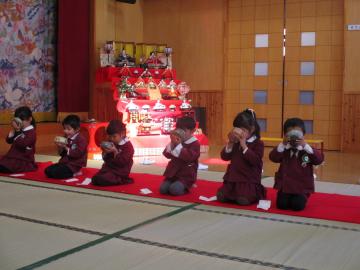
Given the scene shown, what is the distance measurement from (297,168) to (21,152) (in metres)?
3.37

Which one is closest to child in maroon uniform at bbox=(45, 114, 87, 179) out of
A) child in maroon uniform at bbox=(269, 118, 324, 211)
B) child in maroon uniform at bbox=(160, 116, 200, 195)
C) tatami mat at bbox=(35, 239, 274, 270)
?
child in maroon uniform at bbox=(160, 116, 200, 195)

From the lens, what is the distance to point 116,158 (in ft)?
16.4

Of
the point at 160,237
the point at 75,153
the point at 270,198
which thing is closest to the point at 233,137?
the point at 270,198

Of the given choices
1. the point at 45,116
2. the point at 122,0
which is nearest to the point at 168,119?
the point at 45,116

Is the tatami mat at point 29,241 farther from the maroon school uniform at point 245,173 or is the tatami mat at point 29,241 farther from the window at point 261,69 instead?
the window at point 261,69

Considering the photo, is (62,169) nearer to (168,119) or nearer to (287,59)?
(168,119)

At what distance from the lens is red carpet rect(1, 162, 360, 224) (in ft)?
12.1

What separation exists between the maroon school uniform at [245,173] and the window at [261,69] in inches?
233

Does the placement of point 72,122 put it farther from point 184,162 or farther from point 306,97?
point 306,97

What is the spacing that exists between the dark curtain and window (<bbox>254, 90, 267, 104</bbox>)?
3.51 m

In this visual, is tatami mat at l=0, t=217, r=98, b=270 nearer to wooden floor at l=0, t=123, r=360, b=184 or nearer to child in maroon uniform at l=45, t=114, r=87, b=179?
child in maroon uniform at l=45, t=114, r=87, b=179

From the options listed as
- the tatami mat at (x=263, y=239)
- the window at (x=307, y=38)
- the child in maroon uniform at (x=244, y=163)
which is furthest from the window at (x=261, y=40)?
the tatami mat at (x=263, y=239)

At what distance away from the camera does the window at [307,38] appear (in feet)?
30.9

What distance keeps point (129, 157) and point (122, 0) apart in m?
5.92
